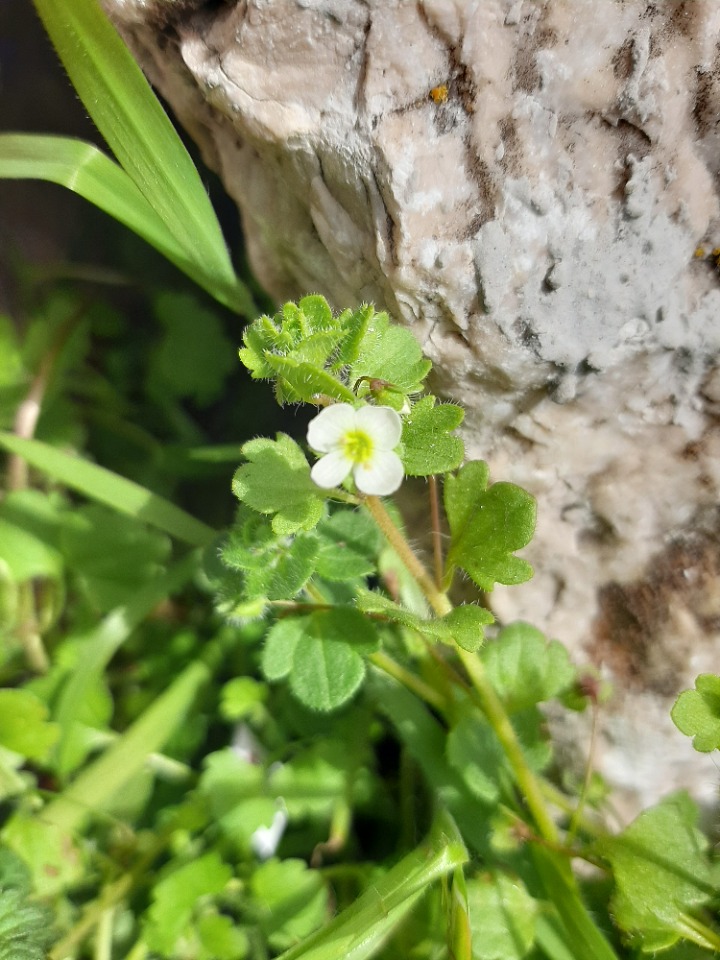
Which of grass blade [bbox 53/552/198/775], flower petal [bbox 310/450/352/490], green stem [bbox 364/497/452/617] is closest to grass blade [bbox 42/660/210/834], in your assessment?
grass blade [bbox 53/552/198/775]

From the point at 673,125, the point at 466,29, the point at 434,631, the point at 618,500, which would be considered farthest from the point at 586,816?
the point at 466,29

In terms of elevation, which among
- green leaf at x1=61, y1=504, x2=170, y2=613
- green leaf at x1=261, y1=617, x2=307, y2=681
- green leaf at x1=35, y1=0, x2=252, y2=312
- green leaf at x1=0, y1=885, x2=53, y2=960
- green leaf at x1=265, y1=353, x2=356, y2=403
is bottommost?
green leaf at x1=0, y1=885, x2=53, y2=960

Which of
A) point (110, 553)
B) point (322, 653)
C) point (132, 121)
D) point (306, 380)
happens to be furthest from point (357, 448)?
point (110, 553)

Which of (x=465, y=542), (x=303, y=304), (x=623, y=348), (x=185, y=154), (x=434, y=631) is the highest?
(x=185, y=154)

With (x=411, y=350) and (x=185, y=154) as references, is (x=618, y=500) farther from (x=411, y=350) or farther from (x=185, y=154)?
(x=185, y=154)

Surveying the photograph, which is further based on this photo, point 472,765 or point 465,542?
point 472,765

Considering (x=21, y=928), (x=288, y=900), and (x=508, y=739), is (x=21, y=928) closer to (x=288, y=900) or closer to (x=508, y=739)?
(x=288, y=900)

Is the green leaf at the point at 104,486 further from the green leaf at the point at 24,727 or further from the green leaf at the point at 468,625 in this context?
the green leaf at the point at 468,625

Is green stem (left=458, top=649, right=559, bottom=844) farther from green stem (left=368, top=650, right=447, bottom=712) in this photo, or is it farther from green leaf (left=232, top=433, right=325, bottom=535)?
green leaf (left=232, top=433, right=325, bottom=535)

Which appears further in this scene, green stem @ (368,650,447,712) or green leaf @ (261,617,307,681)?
green stem @ (368,650,447,712)
